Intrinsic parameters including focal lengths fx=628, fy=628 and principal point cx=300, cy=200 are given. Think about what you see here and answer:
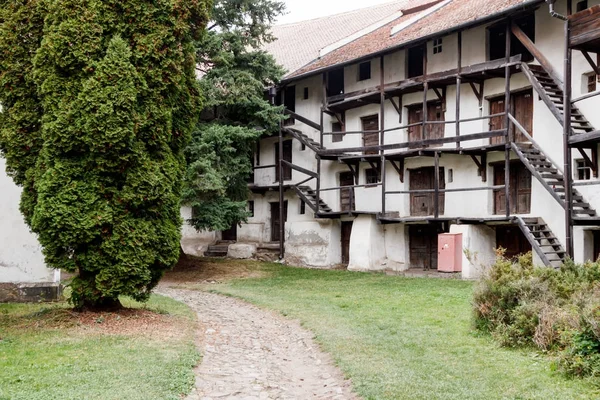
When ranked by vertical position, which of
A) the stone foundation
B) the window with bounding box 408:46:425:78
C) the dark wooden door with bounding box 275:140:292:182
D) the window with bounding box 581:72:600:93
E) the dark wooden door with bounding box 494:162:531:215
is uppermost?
the window with bounding box 408:46:425:78

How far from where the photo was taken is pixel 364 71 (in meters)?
27.6

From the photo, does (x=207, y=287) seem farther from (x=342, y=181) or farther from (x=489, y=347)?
(x=489, y=347)

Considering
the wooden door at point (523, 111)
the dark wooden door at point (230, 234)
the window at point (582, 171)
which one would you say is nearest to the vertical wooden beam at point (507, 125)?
the wooden door at point (523, 111)

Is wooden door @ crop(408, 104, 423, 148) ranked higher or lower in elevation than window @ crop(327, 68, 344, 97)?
lower

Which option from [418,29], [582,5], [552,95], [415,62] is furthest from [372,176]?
[582,5]

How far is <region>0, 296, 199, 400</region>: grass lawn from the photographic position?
729cm

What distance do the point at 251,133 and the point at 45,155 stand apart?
14115mm

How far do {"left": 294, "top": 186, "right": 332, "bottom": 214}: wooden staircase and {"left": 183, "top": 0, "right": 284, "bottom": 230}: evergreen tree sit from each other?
10.4 feet

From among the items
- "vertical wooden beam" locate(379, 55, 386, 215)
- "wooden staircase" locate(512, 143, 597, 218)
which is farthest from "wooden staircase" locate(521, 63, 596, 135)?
"vertical wooden beam" locate(379, 55, 386, 215)

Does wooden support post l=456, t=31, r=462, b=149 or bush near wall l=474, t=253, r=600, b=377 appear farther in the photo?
wooden support post l=456, t=31, r=462, b=149

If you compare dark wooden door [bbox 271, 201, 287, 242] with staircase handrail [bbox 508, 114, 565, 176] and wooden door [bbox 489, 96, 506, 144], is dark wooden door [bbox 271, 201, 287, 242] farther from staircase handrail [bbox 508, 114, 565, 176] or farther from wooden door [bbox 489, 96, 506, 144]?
staircase handrail [bbox 508, 114, 565, 176]

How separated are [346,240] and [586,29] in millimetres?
15600

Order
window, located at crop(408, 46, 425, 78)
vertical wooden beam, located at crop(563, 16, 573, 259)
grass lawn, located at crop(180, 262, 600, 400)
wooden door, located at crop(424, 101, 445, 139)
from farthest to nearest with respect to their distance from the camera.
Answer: window, located at crop(408, 46, 425, 78) < wooden door, located at crop(424, 101, 445, 139) < vertical wooden beam, located at crop(563, 16, 573, 259) < grass lawn, located at crop(180, 262, 600, 400)

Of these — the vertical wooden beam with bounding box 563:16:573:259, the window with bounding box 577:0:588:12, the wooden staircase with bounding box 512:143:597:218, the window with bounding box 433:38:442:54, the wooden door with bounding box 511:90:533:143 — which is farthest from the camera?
the window with bounding box 433:38:442:54
